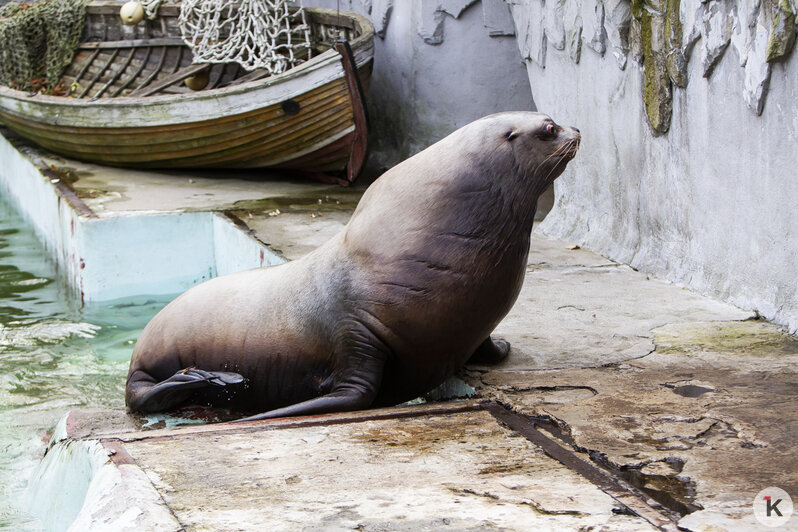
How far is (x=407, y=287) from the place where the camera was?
3.18 metres

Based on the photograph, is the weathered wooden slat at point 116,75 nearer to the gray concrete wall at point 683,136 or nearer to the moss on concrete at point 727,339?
the gray concrete wall at point 683,136

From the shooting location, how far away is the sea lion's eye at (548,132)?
3311 millimetres

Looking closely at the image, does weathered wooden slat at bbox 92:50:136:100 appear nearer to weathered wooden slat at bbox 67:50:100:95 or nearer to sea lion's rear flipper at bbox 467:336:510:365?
weathered wooden slat at bbox 67:50:100:95

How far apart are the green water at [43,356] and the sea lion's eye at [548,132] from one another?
207 centimetres

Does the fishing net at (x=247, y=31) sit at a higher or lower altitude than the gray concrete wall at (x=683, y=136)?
higher

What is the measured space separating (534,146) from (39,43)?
9.07 meters

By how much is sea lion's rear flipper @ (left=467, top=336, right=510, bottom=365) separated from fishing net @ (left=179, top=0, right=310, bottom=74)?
5.65 metres

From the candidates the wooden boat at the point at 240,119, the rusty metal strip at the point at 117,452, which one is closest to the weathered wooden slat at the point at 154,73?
the wooden boat at the point at 240,119

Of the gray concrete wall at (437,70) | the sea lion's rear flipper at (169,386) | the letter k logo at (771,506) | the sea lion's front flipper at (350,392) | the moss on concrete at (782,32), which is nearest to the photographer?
the letter k logo at (771,506)

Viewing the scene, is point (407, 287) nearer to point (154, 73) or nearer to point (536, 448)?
point (536, 448)

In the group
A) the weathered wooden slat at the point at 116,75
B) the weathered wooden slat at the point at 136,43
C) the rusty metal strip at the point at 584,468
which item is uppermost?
the weathered wooden slat at the point at 136,43

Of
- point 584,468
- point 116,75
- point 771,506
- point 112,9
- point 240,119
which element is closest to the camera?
point 771,506

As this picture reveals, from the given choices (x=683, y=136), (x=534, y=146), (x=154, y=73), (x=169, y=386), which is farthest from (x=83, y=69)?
(x=534, y=146)

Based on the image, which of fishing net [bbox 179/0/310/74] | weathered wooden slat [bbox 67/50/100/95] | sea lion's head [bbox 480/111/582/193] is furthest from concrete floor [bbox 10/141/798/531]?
weathered wooden slat [bbox 67/50/100/95]
